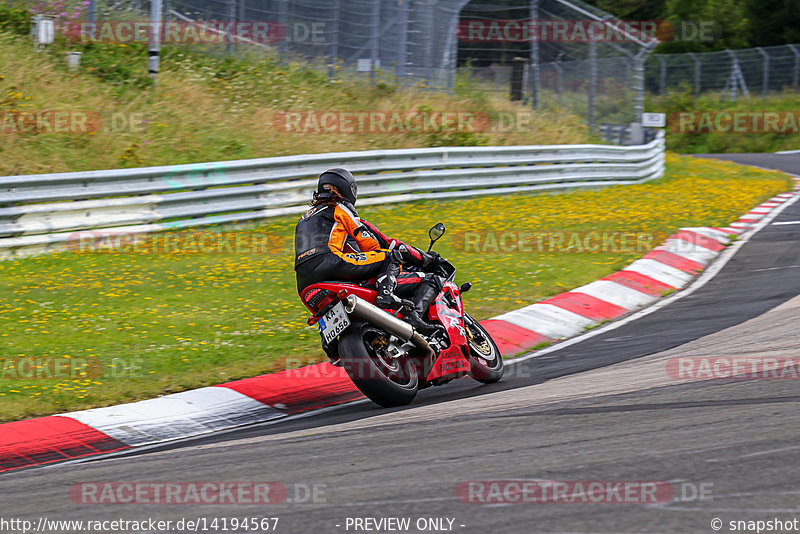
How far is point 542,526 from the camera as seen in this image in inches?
133

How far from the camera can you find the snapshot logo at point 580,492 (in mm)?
3570

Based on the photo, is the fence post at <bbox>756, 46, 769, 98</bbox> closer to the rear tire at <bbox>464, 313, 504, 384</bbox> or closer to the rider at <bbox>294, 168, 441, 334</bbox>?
the rear tire at <bbox>464, 313, 504, 384</bbox>

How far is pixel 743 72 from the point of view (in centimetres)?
3719

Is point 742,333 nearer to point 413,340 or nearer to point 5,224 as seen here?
point 413,340

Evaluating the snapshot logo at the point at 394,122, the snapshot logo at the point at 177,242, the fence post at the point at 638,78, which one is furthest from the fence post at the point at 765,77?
the snapshot logo at the point at 177,242

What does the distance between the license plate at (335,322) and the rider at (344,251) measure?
0.97 feet

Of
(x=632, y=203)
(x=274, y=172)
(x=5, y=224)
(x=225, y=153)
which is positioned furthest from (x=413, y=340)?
(x=632, y=203)

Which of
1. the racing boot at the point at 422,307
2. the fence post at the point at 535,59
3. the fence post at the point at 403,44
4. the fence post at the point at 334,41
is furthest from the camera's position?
the fence post at the point at 535,59

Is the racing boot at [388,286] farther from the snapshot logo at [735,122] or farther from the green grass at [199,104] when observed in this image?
the snapshot logo at [735,122]

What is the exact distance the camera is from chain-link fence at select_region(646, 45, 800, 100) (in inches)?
1454

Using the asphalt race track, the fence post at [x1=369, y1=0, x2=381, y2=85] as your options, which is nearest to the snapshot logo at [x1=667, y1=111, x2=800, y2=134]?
the fence post at [x1=369, y1=0, x2=381, y2=85]

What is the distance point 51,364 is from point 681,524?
209 inches

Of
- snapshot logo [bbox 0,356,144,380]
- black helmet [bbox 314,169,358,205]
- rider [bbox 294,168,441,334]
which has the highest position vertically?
black helmet [bbox 314,169,358,205]

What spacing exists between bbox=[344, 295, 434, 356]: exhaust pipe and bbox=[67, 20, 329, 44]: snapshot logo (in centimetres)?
1375
